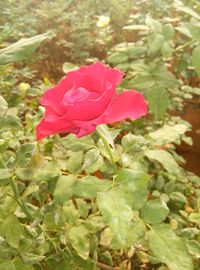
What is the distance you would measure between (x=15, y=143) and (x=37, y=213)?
0.15 m

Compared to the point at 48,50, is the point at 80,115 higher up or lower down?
higher up

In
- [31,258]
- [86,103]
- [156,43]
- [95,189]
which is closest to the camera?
Result: [86,103]

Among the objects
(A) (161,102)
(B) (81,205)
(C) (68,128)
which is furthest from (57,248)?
(A) (161,102)

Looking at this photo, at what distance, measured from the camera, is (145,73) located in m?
1.12

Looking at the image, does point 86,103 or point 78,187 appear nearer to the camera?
point 86,103

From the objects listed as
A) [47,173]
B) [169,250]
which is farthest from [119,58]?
[169,250]

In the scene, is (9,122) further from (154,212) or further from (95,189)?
(154,212)

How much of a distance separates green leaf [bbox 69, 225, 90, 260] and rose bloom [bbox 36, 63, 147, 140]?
0.28 m

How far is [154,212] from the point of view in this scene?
2.34ft

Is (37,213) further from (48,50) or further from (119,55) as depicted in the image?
(48,50)

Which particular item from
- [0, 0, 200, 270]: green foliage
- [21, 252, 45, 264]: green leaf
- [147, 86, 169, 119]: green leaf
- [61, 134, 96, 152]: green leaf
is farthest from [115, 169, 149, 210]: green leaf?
[147, 86, 169, 119]: green leaf

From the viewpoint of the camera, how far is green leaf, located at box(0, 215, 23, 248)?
0.72m

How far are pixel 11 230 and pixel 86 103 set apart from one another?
0.34 m

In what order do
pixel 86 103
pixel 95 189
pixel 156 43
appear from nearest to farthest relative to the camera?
pixel 86 103
pixel 95 189
pixel 156 43
